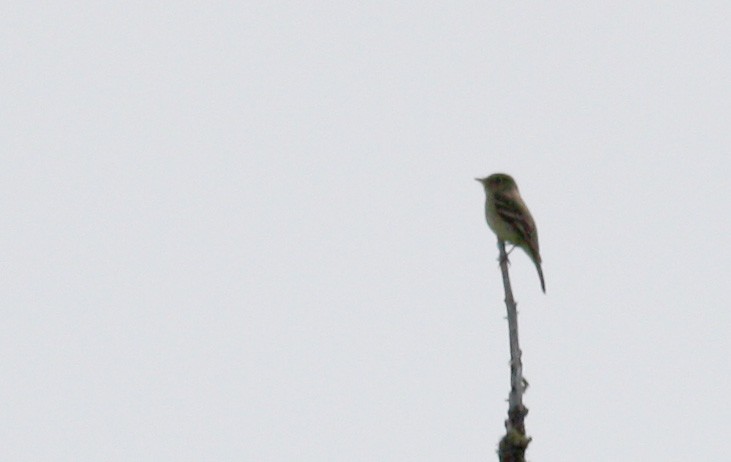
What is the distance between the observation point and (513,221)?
17.0 m

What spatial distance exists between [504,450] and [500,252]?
3.24 m

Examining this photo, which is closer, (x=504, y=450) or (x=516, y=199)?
(x=504, y=450)

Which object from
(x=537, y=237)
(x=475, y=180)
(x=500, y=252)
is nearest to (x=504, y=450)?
(x=500, y=252)

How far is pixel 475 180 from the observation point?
18297 mm

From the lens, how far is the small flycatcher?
55.6 feet

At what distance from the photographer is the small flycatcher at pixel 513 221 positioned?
16953 mm

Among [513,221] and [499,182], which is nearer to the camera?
[513,221]

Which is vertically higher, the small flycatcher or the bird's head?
the bird's head

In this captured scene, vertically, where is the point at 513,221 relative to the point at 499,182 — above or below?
below

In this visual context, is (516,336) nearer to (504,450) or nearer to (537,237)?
(504,450)

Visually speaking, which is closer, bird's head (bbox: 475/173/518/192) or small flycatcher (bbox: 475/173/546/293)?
small flycatcher (bbox: 475/173/546/293)

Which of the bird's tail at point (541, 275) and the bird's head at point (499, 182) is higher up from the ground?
the bird's head at point (499, 182)

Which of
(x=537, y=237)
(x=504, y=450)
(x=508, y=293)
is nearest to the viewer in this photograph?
(x=504, y=450)

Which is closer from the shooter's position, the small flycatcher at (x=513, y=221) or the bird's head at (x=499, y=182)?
the small flycatcher at (x=513, y=221)
